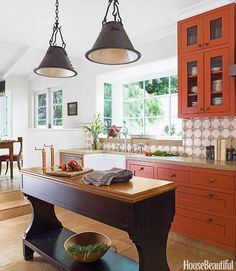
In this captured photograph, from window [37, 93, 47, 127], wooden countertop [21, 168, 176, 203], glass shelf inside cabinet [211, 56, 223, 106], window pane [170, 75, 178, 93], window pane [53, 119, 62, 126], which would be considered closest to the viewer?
wooden countertop [21, 168, 176, 203]

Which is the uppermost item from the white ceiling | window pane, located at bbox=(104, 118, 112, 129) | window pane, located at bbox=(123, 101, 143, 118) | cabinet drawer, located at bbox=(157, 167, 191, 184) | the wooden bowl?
the white ceiling

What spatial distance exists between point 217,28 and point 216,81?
61 centimetres

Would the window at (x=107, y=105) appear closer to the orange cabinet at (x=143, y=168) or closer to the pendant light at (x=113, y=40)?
the orange cabinet at (x=143, y=168)

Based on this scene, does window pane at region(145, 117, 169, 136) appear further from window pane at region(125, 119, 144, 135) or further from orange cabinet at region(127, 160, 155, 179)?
orange cabinet at region(127, 160, 155, 179)

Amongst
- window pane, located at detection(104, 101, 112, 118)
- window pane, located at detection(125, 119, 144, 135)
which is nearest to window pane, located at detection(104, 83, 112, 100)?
window pane, located at detection(104, 101, 112, 118)

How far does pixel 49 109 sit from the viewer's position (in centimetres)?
674

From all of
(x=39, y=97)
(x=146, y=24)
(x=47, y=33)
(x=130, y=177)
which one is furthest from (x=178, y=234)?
(x=39, y=97)

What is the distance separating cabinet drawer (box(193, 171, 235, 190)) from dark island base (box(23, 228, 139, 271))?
45.7 inches

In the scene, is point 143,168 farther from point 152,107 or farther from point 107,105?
point 107,105

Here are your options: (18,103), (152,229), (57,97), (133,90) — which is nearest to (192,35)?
(133,90)

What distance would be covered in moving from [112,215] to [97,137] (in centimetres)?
327

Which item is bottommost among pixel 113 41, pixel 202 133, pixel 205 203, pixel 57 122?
pixel 205 203

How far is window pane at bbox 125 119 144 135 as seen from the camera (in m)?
4.87

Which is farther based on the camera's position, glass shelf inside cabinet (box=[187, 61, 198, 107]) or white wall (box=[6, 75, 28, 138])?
white wall (box=[6, 75, 28, 138])
